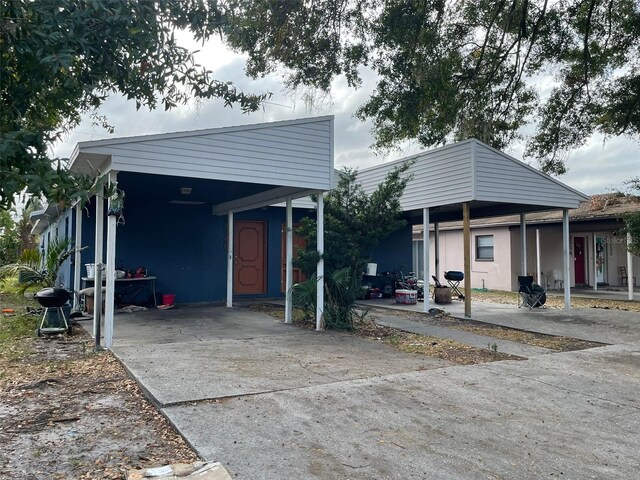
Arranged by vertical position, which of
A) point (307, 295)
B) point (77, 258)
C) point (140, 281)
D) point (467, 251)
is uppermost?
point (467, 251)

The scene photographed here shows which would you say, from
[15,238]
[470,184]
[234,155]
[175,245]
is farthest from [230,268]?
[15,238]

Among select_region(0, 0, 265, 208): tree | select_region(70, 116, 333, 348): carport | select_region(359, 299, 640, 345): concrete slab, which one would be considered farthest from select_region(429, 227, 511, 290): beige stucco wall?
select_region(0, 0, 265, 208): tree

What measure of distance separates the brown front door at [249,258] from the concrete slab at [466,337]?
4.41 m

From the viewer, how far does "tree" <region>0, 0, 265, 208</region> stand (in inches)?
114

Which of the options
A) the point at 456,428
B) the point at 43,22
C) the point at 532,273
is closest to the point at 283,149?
the point at 43,22

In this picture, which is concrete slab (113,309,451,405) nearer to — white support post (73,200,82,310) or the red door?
white support post (73,200,82,310)

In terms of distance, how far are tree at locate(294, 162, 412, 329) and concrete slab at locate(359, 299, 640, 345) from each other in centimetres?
305

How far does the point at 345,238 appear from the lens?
8547 mm

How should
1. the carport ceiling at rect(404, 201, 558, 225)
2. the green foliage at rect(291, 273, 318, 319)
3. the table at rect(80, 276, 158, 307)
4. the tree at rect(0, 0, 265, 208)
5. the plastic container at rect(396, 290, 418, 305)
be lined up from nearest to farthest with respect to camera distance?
the tree at rect(0, 0, 265, 208)
the green foliage at rect(291, 273, 318, 319)
the table at rect(80, 276, 158, 307)
the carport ceiling at rect(404, 201, 558, 225)
the plastic container at rect(396, 290, 418, 305)

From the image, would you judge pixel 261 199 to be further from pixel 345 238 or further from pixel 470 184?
pixel 470 184

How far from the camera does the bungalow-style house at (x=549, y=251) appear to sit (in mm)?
17188

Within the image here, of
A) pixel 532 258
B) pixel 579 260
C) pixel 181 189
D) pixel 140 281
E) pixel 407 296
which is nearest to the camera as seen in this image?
pixel 181 189

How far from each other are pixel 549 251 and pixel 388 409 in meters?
16.5

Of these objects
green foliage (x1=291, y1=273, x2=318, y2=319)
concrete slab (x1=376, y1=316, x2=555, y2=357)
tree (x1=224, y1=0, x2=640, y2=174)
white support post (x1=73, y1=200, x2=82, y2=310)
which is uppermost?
tree (x1=224, y1=0, x2=640, y2=174)
